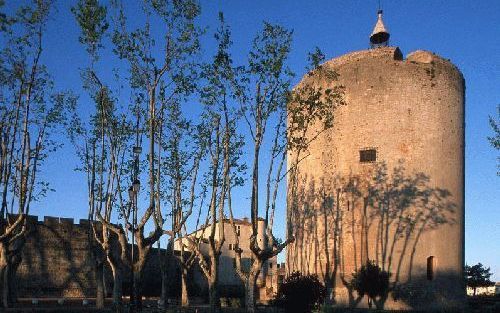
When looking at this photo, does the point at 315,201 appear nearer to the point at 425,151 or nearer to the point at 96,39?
the point at 425,151

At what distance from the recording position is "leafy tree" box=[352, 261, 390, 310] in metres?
26.4

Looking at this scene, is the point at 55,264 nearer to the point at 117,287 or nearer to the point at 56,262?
the point at 56,262

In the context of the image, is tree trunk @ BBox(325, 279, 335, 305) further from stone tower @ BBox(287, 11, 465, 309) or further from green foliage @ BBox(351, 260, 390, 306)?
green foliage @ BBox(351, 260, 390, 306)

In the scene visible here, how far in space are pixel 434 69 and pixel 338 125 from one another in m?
5.64

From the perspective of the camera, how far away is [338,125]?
29.0m

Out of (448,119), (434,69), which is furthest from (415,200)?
(434,69)

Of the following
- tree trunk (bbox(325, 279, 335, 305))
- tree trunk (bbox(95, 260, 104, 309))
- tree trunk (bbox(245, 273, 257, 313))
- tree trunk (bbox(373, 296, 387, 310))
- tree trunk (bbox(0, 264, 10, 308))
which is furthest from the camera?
tree trunk (bbox(325, 279, 335, 305))

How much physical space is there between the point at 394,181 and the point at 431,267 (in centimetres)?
447

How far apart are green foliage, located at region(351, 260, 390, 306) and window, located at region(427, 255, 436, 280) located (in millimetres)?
2063

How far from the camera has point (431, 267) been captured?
2722 centimetres

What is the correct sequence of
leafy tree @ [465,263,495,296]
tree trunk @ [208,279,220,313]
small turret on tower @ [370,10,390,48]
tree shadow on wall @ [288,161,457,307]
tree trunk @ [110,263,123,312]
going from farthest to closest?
leafy tree @ [465,263,495,296] < small turret on tower @ [370,10,390,48] < tree shadow on wall @ [288,161,457,307] < tree trunk @ [208,279,220,313] < tree trunk @ [110,263,123,312]

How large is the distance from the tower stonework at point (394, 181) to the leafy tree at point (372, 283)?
0.35 metres

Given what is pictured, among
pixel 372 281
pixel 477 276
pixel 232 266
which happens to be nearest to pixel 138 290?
pixel 372 281

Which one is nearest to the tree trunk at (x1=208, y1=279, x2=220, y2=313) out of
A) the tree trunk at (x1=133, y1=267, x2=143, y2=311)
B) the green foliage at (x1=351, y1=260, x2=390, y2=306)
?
the tree trunk at (x1=133, y1=267, x2=143, y2=311)
